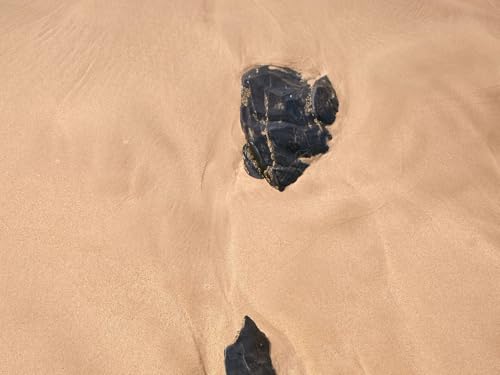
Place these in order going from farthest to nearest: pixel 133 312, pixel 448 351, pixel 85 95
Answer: pixel 85 95 → pixel 133 312 → pixel 448 351

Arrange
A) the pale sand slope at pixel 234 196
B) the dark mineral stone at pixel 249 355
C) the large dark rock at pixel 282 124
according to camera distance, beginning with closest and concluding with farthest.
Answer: the dark mineral stone at pixel 249 355 → the pale sand slope at pixel 234 196 → the large dark rock at pixel 282 124

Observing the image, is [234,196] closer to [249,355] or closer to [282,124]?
[282,124]

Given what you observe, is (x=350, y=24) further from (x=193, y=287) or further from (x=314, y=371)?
(x=314, y=371)

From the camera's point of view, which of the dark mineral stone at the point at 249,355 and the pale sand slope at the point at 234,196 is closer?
the dark mineral stone at the point at 249,355

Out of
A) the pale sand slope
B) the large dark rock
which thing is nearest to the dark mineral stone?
the pale sand slope

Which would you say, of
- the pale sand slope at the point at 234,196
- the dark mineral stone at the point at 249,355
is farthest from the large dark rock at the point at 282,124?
the dark mineral stone at the point at 249,355

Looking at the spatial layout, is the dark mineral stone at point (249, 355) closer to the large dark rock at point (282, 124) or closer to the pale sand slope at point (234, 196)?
the pale sand slope at point (234, 196)

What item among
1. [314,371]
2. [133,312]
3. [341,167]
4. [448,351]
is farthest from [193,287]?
[448,351]
